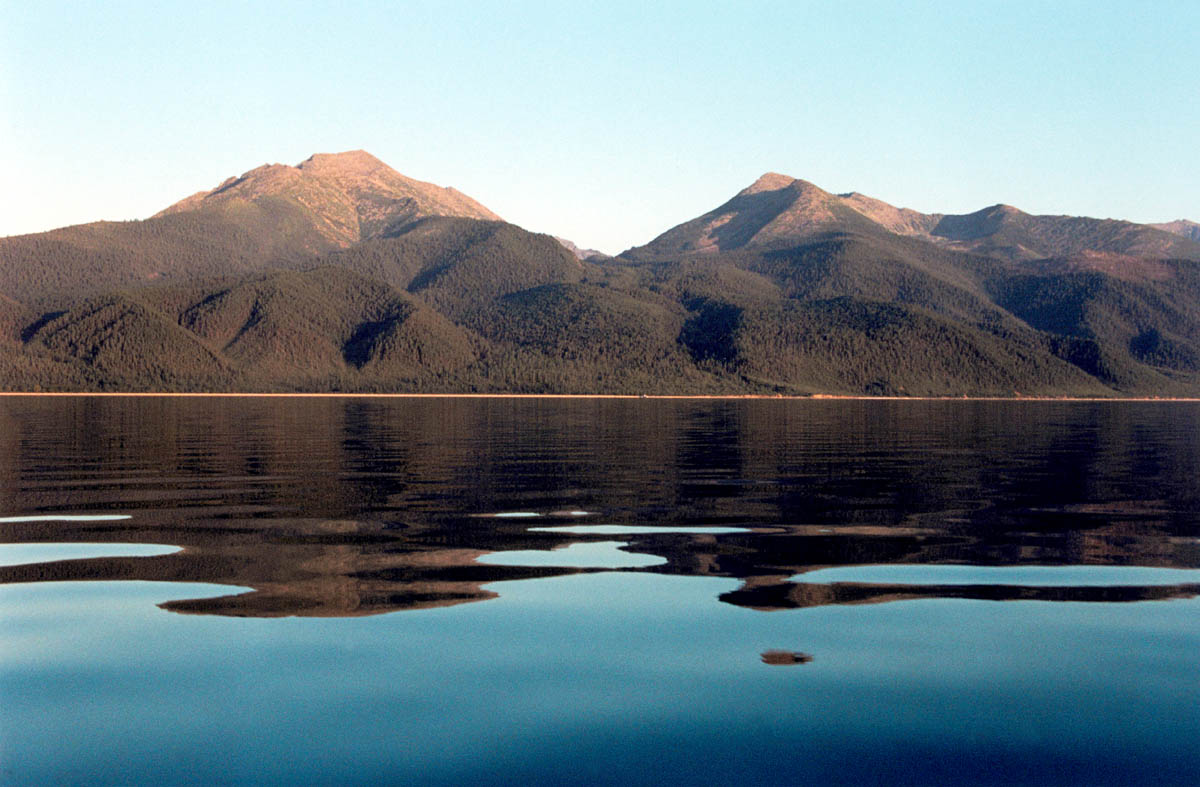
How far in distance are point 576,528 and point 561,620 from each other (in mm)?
12219

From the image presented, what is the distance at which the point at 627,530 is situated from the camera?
3134cm

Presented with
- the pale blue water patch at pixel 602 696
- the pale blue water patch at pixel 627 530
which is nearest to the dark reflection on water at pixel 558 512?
the pale blue water patch at pixel 627 530

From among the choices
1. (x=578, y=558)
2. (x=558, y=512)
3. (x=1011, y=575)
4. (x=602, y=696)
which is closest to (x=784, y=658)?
(x=602, y=696)

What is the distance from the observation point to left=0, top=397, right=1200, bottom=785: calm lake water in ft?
42.3

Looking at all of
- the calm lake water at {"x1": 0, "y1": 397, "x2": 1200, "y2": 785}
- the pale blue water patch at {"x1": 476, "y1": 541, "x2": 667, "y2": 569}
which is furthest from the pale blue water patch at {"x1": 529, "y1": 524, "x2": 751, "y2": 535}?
the pale blue water patch at {"x1": 476, "y1": 541, "x2": 667, "y2": 569}

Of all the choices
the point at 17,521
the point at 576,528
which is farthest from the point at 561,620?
the point at 17,521

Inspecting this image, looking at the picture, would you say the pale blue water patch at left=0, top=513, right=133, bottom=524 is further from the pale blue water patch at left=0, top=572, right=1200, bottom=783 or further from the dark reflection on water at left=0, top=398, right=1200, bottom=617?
the pale blue water patch at left=0, top=572, right=1200, bottom=783

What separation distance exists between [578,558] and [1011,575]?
9997 mm

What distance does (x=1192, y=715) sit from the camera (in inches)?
571

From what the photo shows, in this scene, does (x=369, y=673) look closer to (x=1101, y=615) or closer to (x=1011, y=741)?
(x=1011, y=741)

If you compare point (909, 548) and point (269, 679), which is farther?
point (909, 548)

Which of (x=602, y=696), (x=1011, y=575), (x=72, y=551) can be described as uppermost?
(x=72, y=551)

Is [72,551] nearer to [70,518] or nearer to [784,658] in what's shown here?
[70,518]

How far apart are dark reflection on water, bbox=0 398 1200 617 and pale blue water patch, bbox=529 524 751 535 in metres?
0.34
